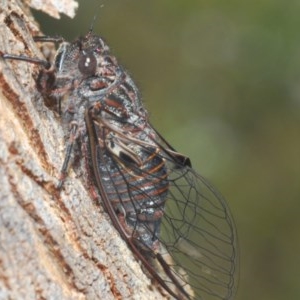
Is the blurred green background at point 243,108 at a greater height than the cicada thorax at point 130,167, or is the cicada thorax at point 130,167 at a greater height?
the blurred green background at point 243,108

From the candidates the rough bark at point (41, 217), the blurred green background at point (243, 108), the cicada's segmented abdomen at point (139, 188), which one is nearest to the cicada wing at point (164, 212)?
the cicada's segmented abdomen at point (139, 188)

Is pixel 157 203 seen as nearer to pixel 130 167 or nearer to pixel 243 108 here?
pixel 130 167

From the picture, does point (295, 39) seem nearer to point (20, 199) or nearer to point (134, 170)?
point (134, 170)

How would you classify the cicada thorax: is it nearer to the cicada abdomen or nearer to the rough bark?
the cicada abdomen

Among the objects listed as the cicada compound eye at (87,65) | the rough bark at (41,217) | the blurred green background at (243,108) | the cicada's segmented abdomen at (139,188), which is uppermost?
the blurred green background at (243,108)

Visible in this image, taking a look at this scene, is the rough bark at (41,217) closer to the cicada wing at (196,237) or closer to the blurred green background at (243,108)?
the cicada wing at (196,237)

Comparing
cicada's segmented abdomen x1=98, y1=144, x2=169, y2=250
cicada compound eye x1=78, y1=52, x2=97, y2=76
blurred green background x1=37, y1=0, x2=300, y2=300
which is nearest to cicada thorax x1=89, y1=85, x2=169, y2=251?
cicada's segmented abdomen x1=98, y1=144, x2=169, y2=250

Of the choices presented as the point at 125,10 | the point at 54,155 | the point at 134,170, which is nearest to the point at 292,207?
the point at 125,10
